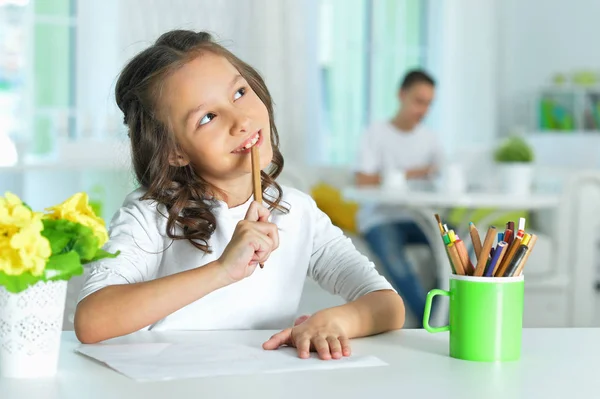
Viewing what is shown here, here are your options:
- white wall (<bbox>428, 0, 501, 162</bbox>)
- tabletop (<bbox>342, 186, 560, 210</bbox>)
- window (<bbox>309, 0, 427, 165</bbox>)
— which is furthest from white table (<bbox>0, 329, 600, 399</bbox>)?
white wall (<bbox>428, 0, 501, 162</bbox>)

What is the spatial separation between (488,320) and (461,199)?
2492 mm

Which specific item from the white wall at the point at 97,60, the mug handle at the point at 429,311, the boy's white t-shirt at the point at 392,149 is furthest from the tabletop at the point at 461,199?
the mug handle at the point at 429,311

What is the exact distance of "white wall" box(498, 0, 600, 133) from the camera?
250 inches

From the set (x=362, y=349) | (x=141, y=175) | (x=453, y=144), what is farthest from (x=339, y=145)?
(x=362, y=349)

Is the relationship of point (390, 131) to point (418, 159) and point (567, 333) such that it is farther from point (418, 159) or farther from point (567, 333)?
point (567, 333)

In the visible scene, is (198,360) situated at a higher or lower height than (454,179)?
lower

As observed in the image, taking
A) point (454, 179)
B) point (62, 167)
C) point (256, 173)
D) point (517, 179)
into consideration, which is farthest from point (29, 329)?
point (62, 167)

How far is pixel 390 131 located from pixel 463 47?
6.01 ft

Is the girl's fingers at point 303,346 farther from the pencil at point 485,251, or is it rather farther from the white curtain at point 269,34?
the white curtain at point 269,34

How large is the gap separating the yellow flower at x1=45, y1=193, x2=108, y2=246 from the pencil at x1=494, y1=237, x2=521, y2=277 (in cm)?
44

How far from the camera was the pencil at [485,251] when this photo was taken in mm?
1073

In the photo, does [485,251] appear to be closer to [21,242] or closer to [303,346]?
[303,346]

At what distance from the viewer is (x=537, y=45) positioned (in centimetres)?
657

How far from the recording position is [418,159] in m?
4.55
